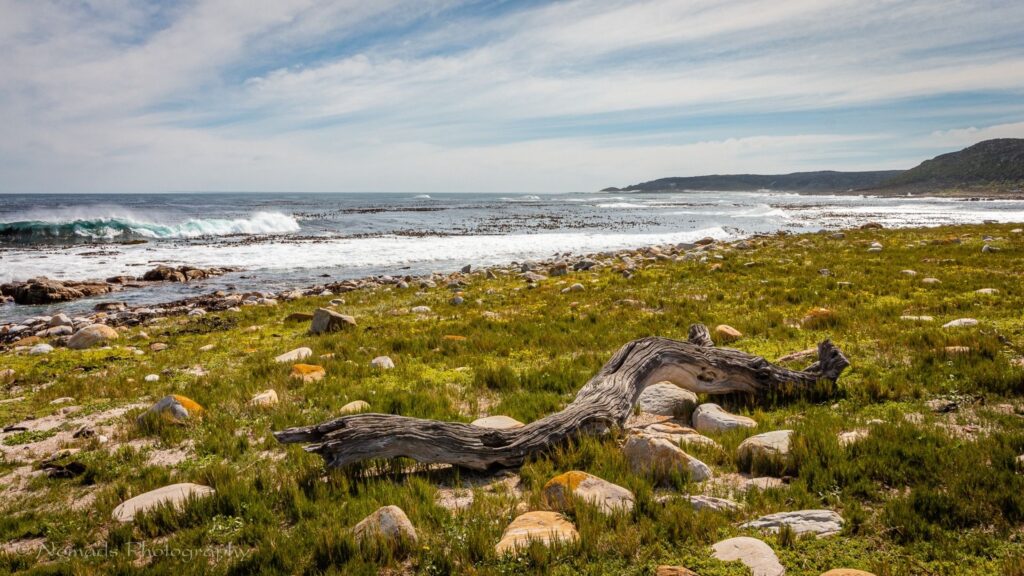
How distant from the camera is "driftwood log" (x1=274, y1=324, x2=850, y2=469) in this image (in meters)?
5.70

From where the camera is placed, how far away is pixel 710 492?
193 inches

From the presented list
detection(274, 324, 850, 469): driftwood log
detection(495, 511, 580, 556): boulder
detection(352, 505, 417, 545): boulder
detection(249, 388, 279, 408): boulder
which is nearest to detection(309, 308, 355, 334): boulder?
detection(249, 388, 279, 408): boulder

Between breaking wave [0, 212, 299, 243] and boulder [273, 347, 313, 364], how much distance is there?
46115mm

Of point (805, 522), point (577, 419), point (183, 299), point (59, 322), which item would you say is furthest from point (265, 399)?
point (183, 299)

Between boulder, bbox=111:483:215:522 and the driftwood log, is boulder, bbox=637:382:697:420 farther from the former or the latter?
boulder, bbox=111:483:215:522

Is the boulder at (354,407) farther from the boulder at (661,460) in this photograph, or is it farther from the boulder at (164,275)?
the boulder at (164,275)

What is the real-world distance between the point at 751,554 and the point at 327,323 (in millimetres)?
A: 12088

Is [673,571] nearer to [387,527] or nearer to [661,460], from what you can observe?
[661,460]

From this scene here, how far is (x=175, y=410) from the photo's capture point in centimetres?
754

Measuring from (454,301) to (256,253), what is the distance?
1007 inches

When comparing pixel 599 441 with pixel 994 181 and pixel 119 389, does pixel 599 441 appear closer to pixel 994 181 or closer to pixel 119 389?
pixel 119 389

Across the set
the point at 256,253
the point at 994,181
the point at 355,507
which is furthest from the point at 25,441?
the point at 994,181

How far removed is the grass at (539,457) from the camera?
4039 mm

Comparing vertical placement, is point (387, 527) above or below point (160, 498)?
above
